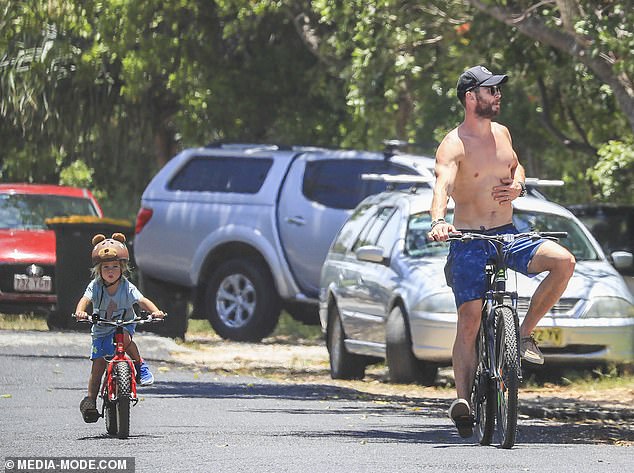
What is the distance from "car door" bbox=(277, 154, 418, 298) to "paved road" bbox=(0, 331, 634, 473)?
4.31 meters

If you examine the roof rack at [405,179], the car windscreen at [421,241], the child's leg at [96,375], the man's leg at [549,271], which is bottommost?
the child's leg at [96,375]

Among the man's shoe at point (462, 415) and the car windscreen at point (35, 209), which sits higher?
the car windscreen at point (35, 209)

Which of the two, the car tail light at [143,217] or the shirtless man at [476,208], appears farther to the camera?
the car tail light at [143,217]

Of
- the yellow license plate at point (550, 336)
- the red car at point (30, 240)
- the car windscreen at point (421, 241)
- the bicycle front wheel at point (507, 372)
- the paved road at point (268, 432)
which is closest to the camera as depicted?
the paved road at point (268, 432)

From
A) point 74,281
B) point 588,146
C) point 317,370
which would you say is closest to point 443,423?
point 317,370

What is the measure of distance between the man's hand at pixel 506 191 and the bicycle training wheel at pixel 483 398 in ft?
2.24

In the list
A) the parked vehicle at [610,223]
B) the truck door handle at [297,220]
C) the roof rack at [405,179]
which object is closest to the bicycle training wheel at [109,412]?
the roof rack at [405,179]

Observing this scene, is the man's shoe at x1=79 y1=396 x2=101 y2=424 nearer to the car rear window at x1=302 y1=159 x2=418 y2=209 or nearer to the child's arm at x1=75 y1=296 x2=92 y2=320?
the child's arm at x1=75 y1=296 x2=92 y2=320

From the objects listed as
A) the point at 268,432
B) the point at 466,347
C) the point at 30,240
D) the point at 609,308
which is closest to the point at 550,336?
the point at 609,308

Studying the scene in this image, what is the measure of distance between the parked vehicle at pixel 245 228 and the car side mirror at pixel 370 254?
14.1 ft

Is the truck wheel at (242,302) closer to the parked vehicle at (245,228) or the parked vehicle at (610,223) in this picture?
the parked vehicle at (245,228)

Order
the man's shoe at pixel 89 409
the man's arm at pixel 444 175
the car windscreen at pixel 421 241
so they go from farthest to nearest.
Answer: the car windscreen at pixel 421 241 < the man's shoe at pixel 89 409 < the man's arm at pixel 444 175

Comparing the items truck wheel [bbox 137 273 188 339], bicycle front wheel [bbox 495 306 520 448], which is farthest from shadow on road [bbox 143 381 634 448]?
truck wheel [bbox 137 273 188 339]

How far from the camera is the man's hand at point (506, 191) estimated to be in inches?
371
